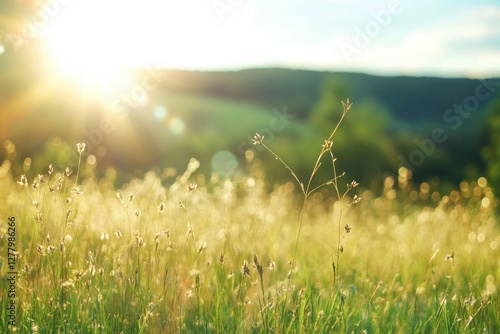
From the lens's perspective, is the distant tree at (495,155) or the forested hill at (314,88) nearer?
the distant tree at (495,155)

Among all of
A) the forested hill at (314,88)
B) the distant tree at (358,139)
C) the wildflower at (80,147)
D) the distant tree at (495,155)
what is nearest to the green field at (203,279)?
the wildflower at (80,147)

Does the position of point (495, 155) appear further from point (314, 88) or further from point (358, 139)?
point (314, 88)

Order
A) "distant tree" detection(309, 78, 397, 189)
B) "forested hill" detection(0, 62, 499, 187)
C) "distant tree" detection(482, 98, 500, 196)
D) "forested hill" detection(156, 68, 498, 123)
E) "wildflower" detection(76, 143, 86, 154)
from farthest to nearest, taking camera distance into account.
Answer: "forested hill" detection(156, 68, 498, 123), "forested hill" detection(0, 62, 499, 187), "distant tree" detection(309, 78, 397, 189), "distant tree" detection(482, 98, 500, 196), "wildflower" detection(76, 143, 86, 154)

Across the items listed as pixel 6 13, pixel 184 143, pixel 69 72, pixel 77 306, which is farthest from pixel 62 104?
pixel 77 306

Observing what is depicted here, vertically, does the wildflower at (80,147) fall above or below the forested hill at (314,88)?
below

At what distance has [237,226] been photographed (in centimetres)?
473

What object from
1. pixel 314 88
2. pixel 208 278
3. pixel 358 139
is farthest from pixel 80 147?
pixel 314 88

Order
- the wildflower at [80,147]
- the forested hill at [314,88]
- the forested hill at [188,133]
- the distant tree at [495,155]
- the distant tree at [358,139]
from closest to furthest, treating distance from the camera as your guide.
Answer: the wildflower at [80,147], the distant tree at [495,155], the distant tree at [358,139], the forested hill at [188,133], the forested hill at [314,88]

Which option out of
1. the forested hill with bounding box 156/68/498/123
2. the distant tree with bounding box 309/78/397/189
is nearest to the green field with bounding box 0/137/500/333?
the distant tree with bounding box 309/78/397/189

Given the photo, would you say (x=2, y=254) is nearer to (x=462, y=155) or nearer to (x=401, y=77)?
(x=462, y=155)

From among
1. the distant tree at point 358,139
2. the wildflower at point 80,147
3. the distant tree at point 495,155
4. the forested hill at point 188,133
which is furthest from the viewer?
the forested hill at point 188,133

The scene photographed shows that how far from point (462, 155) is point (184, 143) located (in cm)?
2037

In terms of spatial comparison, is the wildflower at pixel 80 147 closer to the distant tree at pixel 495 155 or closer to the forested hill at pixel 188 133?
the forested hill at pixel 188 133

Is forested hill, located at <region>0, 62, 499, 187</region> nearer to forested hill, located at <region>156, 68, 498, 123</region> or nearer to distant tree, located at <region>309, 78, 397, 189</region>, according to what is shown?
distant tree, located at <region>309, 78, 397, 189</region>
